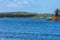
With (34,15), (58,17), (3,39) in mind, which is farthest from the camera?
(34,15)

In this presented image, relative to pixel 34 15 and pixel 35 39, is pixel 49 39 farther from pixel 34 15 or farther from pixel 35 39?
pixel 34 15

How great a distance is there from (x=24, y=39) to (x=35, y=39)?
4.45ft

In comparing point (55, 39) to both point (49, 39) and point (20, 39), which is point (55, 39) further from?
point (20, 39)

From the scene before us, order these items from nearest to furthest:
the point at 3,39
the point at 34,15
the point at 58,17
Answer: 1. the point at 3,39
2. the point at 58,17
3. the point at 34,15

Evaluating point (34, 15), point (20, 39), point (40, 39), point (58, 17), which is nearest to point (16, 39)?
point (20, 39)

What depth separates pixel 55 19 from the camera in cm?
10119

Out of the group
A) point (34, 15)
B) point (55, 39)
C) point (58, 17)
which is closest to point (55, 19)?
point (58, 17)

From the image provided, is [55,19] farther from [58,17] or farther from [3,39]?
[3,39]

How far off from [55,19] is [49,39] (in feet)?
227

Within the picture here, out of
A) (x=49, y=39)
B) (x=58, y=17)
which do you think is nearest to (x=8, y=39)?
(x=49, y=39)

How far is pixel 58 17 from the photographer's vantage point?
97875 mm

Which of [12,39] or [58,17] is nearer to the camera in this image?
[12,39]

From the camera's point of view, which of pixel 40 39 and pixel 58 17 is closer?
pixel 40 39

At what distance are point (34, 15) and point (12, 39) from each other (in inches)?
6590
